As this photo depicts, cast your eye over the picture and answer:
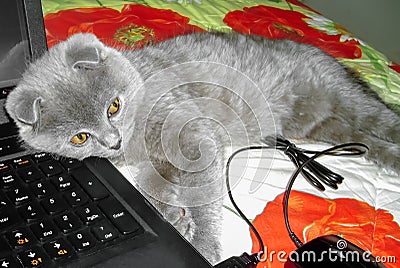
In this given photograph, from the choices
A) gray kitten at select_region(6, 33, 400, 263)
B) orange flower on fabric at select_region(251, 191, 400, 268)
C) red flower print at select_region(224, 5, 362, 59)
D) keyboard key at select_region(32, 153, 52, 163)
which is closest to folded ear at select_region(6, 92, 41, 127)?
gray kitten at select_region(6, 33, 400, 263)

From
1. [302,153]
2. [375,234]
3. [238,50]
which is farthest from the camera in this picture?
[238,50]

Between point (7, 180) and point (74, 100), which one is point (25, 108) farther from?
point (7, 180)

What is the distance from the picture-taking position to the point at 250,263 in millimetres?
735

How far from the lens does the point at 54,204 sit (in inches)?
27.5

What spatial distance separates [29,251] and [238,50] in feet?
2.42

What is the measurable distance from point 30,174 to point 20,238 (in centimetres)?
13

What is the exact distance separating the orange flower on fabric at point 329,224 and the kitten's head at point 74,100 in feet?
1.09

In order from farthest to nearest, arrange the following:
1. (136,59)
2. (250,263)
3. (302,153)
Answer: (136,59) < (302,153) < (250,263)

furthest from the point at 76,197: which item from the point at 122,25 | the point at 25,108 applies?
the point at 122,25

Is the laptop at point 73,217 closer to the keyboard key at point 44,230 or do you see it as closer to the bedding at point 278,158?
the keyboard key at point 44,230

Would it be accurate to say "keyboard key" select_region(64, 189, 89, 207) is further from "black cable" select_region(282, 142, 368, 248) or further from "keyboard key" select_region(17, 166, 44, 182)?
"black cable" select_region(282, 142, 368, 248)

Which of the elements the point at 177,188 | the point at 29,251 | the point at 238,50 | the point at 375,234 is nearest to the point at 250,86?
the point at 238,50

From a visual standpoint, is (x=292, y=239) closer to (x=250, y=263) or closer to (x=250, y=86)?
(x=250, y=263)

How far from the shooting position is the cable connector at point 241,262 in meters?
0.73
